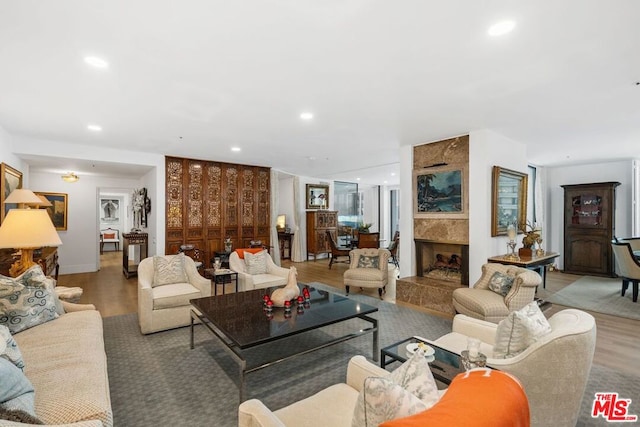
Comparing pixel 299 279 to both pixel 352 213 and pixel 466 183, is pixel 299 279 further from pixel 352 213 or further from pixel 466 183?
pixel 352 213

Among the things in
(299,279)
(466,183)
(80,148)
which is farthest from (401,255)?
(80,148)

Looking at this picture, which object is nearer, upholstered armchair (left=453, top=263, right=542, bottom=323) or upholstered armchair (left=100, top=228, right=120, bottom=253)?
upholstered armchair (left=453, top=263, right=542, bottom=323)

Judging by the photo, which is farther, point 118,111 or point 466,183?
point 466,183

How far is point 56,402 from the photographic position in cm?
153

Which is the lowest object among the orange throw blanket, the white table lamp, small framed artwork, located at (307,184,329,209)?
the orange throw blanket

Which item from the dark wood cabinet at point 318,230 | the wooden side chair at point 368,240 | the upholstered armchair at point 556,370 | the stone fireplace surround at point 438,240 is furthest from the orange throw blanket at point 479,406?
the dark wood cabinet at point 318,230

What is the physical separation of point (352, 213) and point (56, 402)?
397 inches

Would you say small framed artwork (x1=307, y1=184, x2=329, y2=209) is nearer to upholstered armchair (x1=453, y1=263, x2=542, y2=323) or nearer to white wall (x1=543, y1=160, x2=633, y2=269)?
white wall (x1=543, y1=160, x2=633, y2=269)

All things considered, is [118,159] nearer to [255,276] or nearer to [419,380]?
[255,276]

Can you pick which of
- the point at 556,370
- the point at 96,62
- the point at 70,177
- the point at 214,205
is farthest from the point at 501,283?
the point at 70,177

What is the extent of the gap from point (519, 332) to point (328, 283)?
15.0 feet

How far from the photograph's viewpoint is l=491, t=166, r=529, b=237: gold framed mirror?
440 cm

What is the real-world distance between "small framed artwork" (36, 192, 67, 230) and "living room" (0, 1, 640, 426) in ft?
3.19

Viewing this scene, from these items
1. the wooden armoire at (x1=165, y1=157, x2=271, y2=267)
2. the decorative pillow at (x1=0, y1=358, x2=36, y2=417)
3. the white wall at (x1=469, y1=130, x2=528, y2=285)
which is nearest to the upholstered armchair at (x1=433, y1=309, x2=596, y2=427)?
the decorative pillow at (x1=0, y1=358, x2=36, y2=417)
